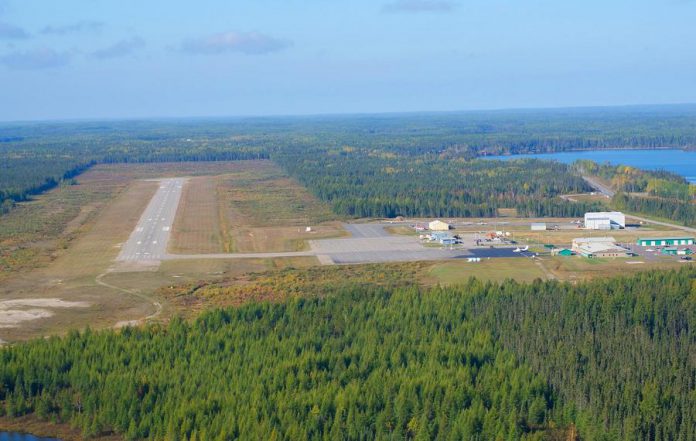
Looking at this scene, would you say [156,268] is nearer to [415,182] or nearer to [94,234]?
[94,234]

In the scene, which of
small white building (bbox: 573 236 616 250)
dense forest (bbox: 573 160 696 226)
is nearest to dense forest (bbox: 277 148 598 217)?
dense forest (bbox: 573 160 696 226)

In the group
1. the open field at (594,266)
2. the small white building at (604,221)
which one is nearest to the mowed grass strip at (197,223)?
the open field at (594,266)

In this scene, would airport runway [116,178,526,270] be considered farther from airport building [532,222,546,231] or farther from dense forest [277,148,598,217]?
airport building [532,222,546,231]

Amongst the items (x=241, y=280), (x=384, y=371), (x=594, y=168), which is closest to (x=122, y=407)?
(x=384, y=371)

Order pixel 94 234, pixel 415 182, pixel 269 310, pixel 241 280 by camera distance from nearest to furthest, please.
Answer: pixel 269 310, pixel 241 280, pixel 94 234, pixel 415 182

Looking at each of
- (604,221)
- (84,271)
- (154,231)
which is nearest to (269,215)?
(154,231)

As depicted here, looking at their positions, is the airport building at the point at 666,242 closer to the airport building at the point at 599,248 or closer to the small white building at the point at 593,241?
the small white building at the point at 593,241
